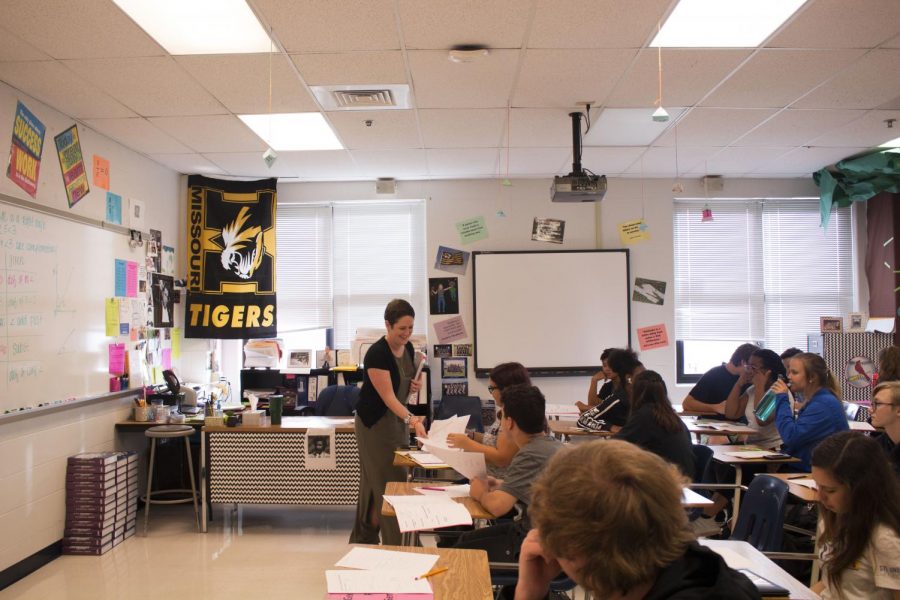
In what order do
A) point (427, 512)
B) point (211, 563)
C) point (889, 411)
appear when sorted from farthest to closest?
point (211, 563), point (889, 411), point (427, 512)

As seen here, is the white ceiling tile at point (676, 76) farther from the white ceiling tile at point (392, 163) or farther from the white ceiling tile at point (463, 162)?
the white ceiling tile at point (392, 163)

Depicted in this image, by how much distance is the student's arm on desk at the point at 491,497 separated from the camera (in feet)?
8.21

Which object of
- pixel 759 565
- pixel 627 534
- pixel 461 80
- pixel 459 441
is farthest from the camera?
pixel 461 80

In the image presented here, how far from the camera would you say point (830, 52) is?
11.8 ft

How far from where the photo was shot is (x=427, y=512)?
8.12 feet

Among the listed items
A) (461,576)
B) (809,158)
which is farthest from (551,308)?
(461,576)

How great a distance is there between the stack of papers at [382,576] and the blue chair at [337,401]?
3.88 metres

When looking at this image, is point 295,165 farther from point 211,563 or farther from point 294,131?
point 211,563

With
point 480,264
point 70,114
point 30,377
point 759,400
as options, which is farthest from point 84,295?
point 759,400

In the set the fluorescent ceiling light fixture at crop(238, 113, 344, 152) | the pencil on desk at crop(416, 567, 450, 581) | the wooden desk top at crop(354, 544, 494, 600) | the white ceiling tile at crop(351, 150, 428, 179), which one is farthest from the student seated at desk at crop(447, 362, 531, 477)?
the white ceiling tile at crop(351, 150, 428, 179)

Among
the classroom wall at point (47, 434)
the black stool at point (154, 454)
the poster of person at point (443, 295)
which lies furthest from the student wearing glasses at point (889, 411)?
the classroom wall at point (47, 434)

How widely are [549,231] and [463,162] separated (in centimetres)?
130

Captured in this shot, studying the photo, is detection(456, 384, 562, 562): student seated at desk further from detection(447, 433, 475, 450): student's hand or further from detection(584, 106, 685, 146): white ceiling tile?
detection(584, 106, 685, 146): white ceiling tile

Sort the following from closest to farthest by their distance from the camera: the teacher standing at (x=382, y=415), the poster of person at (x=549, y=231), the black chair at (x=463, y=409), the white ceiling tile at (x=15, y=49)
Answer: the white ceiling tile at (x=15, y=49)
the teacher standing at (x=382, y=415)
the black chair at (x=463, y=409)
the poster of person at (x=549, y=231)
